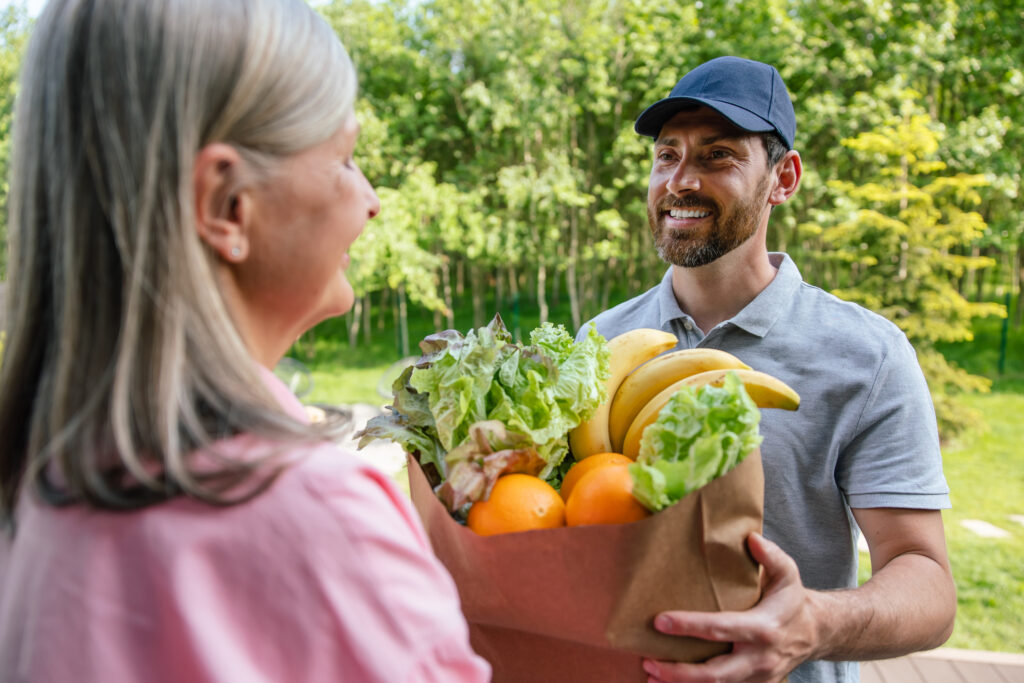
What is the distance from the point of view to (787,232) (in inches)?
606

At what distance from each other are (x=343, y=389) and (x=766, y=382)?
13.4 meters

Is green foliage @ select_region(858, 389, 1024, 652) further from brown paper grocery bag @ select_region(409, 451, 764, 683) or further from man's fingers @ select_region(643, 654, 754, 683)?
brown paper grocery bag @ select_region(409, 451, 764, 683)

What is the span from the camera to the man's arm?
1169mm

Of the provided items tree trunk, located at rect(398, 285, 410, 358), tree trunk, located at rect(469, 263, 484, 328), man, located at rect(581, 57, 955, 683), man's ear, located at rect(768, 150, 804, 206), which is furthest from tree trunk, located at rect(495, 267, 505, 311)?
man's ear, located at rect(768, 150, 804, 206)

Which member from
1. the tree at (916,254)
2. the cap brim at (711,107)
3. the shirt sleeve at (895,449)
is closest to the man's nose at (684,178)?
the cap brim at (711,107)

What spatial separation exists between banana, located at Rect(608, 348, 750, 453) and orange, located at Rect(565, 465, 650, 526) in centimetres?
31

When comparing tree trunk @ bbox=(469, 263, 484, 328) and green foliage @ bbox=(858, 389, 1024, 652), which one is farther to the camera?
tree trunk @ bbox=(469, 263, 484, 328)

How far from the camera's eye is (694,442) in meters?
1.15

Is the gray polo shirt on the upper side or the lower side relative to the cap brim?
lower

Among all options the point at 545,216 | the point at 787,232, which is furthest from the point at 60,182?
the point at 787,232

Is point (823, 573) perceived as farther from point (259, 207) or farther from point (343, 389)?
point (343, 389)

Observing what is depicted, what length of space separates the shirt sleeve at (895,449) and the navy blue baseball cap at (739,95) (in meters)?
0.72

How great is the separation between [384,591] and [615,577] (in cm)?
45

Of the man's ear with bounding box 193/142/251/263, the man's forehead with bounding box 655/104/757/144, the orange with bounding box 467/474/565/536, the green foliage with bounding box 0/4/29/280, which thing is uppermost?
the green foliage with bounding box 0/4/29/280
